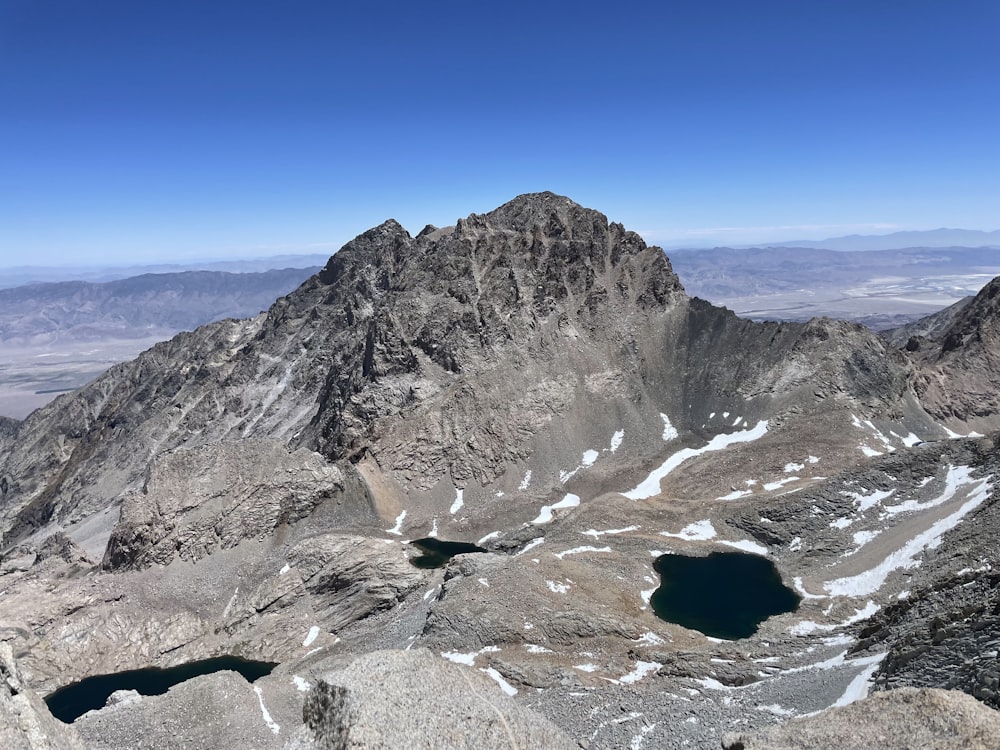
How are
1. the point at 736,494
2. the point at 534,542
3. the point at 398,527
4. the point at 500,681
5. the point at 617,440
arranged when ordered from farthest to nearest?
the point at 617,440
the point at 398,527
the point at 736,494
the point at 534,542
the point at 500,681

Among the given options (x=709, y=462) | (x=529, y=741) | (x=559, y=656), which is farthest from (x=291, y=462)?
(x=529, y=741)

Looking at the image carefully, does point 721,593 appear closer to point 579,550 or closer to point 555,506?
point 579,550

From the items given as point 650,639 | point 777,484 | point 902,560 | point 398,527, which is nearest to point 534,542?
point 398,527

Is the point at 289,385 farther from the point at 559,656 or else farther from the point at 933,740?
the point at 933,740

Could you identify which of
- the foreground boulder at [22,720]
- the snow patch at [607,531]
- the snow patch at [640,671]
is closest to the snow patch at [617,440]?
the snow patch at [607,531]

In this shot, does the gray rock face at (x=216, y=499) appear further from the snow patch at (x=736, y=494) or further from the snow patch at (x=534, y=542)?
the snow patch at (x=736, y=494)

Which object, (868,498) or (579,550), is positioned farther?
(868,498)
